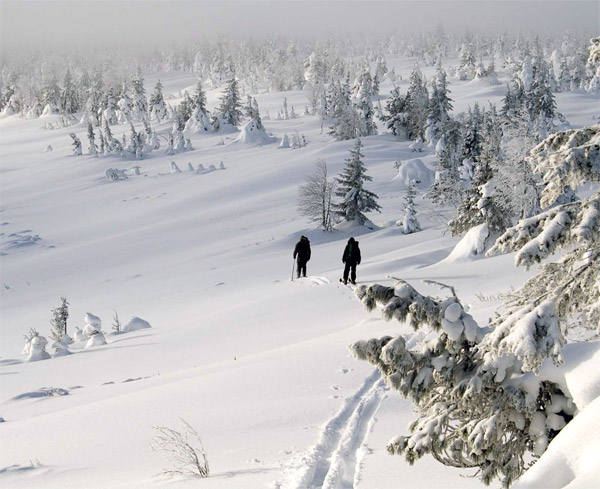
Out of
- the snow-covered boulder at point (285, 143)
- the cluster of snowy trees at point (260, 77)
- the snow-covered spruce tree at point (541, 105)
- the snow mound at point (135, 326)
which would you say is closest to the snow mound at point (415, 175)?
the snow-covered boulder at point (285, 143)

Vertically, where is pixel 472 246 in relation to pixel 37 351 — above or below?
above

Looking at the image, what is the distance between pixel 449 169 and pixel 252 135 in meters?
32.1

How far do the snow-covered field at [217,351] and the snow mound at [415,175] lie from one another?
21.9 ft

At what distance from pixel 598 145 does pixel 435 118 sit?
6820 centimetres

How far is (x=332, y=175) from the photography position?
5275 centimetres

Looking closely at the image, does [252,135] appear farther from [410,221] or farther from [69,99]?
[69,99]

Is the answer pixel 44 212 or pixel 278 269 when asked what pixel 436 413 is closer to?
pixel 278 269

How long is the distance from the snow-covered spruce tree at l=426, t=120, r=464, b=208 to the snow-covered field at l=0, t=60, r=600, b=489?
A: 153cm

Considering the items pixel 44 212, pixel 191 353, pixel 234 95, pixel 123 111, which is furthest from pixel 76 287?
pixel 123 111

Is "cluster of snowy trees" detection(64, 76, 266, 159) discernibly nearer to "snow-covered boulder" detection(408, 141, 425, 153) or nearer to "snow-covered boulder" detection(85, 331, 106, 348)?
"snow-covered boulder" detection(408, 141, 425, 153)

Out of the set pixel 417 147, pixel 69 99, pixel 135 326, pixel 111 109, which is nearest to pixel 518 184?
pixel 135 326

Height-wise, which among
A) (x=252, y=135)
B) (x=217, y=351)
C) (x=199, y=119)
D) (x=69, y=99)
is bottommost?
(x=252, y=135)

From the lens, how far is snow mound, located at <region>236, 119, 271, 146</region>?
249 ft

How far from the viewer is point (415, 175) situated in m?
53.0
